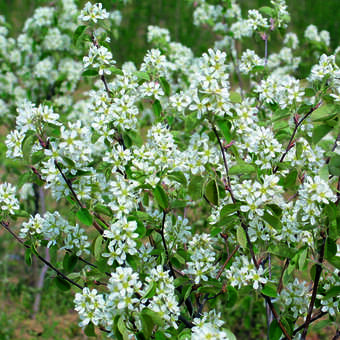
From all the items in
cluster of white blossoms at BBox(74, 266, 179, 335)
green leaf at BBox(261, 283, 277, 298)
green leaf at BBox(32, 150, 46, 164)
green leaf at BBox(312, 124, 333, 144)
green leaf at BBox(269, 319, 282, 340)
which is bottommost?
green leaf at BBox(269, 319, 282, 340)

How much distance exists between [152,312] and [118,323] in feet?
0.37

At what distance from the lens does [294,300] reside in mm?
1863

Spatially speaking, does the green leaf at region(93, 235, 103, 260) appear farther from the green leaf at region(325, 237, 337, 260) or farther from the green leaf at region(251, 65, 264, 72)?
the green leaf at region(251, 65, 264, 72)

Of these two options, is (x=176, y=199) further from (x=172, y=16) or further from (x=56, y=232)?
(x=172, y=16)

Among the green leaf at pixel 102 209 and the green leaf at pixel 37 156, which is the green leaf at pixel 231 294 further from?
the green leaf at pixel 37 156

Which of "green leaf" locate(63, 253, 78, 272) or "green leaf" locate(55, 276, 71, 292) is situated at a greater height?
"green leaf" locate(63, 253, 78, 272)

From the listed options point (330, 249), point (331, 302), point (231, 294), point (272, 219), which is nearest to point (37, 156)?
point (272, 219)


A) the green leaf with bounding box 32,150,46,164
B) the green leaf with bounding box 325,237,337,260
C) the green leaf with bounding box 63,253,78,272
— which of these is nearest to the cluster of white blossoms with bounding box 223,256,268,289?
the green leaf with bounding box 325,237,337,260

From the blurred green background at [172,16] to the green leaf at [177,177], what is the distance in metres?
6.64

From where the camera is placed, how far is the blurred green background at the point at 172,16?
28.2 feet

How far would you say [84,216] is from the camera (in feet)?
4.93

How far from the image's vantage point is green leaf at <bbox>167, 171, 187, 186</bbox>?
151cm

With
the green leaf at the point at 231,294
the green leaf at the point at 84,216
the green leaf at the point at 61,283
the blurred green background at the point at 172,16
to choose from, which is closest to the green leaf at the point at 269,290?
the green leaf at the point at 231,294

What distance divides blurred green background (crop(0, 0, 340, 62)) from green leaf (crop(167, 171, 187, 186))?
A: 6644 millimetres
